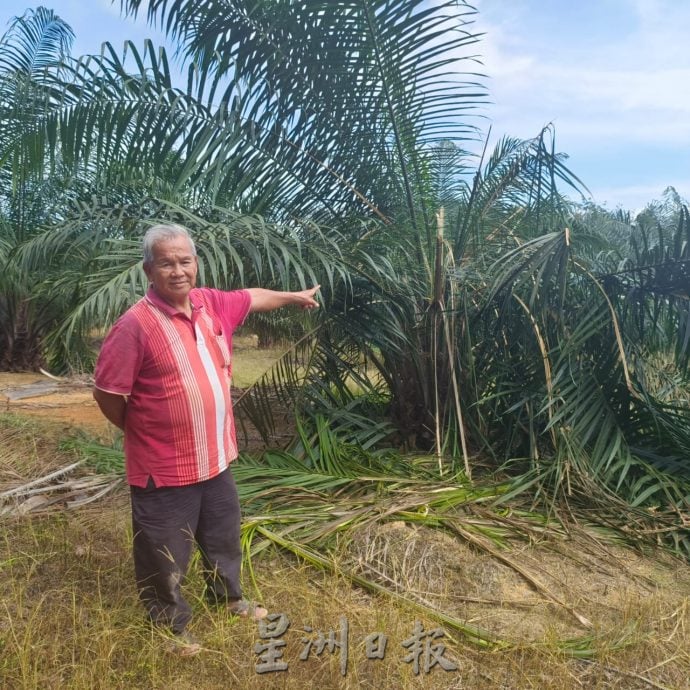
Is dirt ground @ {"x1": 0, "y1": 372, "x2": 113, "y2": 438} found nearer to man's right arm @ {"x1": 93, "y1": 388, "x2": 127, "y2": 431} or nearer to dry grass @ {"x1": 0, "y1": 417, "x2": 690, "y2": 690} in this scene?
dry grass @ {"x1": 0, "y1": 417, "x2": 690, "y2": 690}

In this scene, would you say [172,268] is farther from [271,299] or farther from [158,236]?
[271,299]

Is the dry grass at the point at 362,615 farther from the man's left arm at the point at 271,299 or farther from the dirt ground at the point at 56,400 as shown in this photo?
the dirt ground at the point at 56,400

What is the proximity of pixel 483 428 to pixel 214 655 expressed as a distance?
8.05ft

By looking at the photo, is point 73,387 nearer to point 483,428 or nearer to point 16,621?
point 483,428

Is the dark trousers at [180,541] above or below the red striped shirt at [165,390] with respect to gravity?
below

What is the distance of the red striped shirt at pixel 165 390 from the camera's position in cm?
208

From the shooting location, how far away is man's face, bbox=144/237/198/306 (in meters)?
2.16

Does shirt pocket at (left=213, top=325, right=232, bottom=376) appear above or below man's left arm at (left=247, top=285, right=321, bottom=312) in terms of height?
below

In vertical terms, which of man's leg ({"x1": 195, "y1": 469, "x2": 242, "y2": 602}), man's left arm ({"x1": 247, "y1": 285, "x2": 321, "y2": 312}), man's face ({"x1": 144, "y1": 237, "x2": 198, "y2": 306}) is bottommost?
man's leg ({"x1": 195, "y1": 469, "x2": 242, "y2": 602})

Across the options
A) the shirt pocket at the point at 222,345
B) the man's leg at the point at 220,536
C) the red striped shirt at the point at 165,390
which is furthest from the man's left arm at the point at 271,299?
the man's leg at the point at 220,536

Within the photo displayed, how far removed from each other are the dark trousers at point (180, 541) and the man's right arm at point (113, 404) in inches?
9.3

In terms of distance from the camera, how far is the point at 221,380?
7.53ft

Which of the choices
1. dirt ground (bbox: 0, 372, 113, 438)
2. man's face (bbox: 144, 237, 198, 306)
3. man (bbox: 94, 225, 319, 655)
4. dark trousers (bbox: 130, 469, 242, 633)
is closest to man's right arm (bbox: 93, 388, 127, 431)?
man (bbox: 94, 225, 319, 655)

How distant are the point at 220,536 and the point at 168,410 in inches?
21.8
